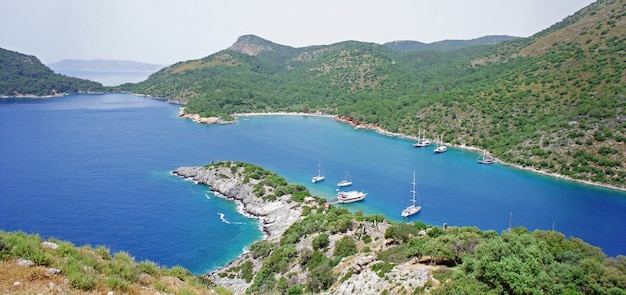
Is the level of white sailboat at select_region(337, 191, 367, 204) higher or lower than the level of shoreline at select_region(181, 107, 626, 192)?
lower

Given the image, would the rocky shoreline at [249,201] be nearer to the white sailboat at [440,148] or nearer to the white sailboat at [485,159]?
the white sailboat at [485,159]

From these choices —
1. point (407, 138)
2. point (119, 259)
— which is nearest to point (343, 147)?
point (407, 138)

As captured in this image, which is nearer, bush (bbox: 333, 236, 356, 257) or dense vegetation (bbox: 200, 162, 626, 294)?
dense vegetation (bbox: 200, 162, 626, 294)

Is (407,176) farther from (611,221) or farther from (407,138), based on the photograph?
(407,138)

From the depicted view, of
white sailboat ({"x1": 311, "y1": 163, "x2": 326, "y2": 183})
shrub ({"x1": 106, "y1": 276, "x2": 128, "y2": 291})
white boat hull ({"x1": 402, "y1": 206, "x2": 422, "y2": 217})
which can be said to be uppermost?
shrub ({"x1": 106, "y1": 276, "x2": 128, "y2": 291})

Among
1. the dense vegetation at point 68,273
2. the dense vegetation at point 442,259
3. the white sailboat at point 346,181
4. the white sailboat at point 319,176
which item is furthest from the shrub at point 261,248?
the white sailboat at point 319,176

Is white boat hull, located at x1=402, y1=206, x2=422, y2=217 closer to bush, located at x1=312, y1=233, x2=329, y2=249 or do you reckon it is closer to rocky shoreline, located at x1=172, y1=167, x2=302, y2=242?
rocky shoreline, located at x1=172, y1=167, x2=302, y2=242

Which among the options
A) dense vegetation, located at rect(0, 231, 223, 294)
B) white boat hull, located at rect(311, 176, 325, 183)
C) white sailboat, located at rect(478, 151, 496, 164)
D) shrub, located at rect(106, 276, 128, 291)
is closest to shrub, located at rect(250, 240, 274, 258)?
dense vegetation, located at rect(0, 231, 223, 294)
